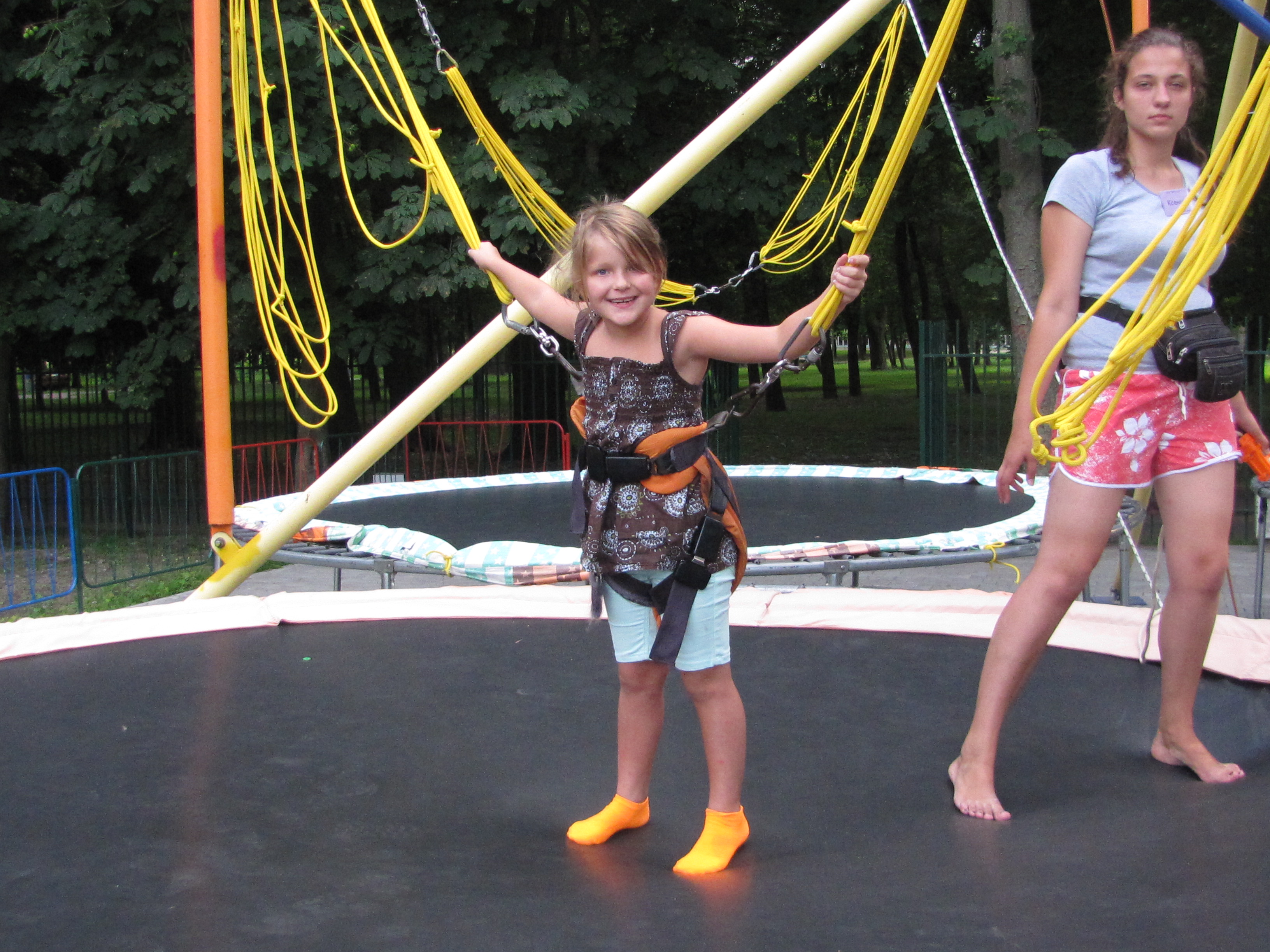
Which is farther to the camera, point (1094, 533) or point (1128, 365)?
point (1094, 533)

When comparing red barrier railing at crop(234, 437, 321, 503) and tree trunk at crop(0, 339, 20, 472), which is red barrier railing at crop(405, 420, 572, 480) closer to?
red barrier railing at crop(234, 437, 321, 503)

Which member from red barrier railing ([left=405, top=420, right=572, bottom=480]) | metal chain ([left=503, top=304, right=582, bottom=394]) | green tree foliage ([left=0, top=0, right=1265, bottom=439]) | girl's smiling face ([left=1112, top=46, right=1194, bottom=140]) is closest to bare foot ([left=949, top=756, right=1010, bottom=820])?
metal chain ([left=503, top=304, right=582, bottom=394])

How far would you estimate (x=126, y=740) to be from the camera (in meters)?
2.00

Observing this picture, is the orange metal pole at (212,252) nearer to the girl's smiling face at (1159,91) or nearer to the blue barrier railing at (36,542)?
the girl's smiling face at (1159,91)

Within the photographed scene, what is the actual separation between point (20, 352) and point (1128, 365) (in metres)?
9.66

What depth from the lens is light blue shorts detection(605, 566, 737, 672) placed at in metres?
1.50

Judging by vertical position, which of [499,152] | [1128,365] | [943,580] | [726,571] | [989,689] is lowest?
[943,580]

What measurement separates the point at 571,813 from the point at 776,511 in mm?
2768

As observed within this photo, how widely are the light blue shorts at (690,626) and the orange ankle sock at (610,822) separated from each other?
190mm

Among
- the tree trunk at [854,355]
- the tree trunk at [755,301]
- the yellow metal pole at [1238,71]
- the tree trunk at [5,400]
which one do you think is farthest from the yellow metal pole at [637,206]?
the tree trunk at [854,355]

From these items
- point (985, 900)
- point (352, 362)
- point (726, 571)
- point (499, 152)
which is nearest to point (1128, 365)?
point (726, 571)

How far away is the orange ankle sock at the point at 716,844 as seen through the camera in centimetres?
142

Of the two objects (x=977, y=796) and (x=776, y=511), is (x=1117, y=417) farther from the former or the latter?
(x=776, y=511)

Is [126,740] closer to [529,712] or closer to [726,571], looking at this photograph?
[529,712]
